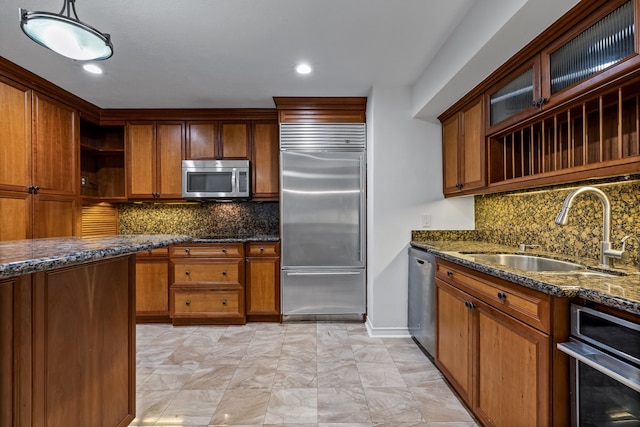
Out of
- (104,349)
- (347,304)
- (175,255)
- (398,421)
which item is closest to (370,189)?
(347,304)

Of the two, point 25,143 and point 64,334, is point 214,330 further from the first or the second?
point 25,143

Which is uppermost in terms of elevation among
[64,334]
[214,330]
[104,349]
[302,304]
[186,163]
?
[186,163]

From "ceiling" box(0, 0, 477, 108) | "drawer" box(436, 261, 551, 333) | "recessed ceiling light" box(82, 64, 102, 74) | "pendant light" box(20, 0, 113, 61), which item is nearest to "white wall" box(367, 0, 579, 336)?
"ceiling" box(0, 0, 477, 108)

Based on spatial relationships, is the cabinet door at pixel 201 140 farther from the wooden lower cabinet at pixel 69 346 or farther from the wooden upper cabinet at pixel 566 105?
the wooden upper cabinet at pixel 566 105

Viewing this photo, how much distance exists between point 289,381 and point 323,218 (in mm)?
1614

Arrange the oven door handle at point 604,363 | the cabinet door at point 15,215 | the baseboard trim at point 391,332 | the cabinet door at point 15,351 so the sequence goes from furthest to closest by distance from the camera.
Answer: the baseboard trim at point 391,332 < the cabinet door at point 15,215 < the cabinet door at point 15,351 < the oven door handle at point 604,363

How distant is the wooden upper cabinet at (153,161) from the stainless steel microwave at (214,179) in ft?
0.61

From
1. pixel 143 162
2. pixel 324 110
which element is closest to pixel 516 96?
pixel 324 110

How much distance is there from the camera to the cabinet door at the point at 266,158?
3688mm

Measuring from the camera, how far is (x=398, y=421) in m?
1.81

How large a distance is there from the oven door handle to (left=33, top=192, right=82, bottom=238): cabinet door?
12.4 ft

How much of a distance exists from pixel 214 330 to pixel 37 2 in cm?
290

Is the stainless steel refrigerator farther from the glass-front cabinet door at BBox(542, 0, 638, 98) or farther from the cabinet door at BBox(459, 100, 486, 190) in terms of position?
the glass-front cabinet door at BBox(542, 0, 638, 98)

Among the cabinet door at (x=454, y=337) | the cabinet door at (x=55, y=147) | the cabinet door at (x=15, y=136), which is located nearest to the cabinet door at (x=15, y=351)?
the cabinet door at (x=454, y=337)
